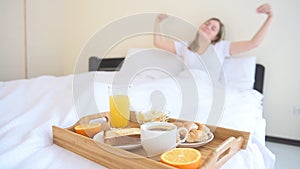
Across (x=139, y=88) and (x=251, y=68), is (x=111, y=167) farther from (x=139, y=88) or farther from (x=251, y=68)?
(x=251, y=68)

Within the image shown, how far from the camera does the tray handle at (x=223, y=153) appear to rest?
0.69 m

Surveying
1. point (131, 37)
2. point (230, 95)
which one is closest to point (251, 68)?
point (230, 95)

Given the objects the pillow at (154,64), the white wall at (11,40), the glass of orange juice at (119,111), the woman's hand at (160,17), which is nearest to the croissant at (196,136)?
the glass of orange juice at (119,111)

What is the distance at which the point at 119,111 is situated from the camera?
1.04m

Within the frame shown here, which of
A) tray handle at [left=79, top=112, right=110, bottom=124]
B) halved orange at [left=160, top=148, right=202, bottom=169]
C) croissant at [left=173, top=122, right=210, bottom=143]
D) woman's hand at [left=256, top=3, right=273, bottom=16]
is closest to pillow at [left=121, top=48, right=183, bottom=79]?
woman's hand at [left=256, top=3, right=273, bottom=16]

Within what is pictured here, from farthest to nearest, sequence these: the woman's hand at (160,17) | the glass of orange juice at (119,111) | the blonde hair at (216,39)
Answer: the woman's hand at (160,17), the blonde hair at (216,39), the glass of orange juice at (119,111)

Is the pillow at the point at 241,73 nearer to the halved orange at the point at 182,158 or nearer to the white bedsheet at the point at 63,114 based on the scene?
the white bedsheet at the point at 63,114

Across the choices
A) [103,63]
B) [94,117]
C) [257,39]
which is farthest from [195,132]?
[103,63]

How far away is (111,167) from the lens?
2.44 ft

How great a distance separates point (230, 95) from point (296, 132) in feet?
3.04

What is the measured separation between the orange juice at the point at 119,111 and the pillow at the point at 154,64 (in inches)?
43.9

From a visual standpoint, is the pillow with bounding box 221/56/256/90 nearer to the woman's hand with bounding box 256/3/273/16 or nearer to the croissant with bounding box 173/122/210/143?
the woman's hand with bounding box 256/3/273/16

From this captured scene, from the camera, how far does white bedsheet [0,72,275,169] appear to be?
820mm

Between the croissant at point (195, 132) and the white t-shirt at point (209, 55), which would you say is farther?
the white t-shirt at point (209, 55)
